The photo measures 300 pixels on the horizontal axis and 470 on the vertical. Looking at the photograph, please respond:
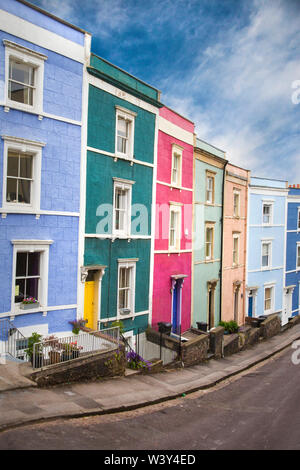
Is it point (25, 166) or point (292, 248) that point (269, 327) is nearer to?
point (292, 248)

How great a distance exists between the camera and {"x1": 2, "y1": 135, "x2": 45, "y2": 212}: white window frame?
12188 mm

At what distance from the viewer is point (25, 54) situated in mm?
12461

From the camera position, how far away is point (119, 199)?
55.4 ft

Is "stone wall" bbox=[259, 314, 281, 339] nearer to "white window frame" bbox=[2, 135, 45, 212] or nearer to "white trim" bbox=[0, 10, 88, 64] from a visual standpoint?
"white window frame" bbox=[2, 135, 45, 212]

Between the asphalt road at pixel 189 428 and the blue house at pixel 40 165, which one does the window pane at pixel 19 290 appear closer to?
the blue house at pixel 40 165

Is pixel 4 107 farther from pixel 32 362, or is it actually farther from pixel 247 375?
pixel 247 375

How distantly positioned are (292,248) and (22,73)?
91.9ft

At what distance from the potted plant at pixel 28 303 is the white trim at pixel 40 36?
27.9 ft

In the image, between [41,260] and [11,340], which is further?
[41,260]

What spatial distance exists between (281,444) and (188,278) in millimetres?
13893

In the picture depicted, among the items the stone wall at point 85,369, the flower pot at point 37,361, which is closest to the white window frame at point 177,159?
the stone wall at point 85,369

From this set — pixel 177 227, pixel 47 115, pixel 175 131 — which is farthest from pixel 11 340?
pixel 175 131

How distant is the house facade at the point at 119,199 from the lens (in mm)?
15055
